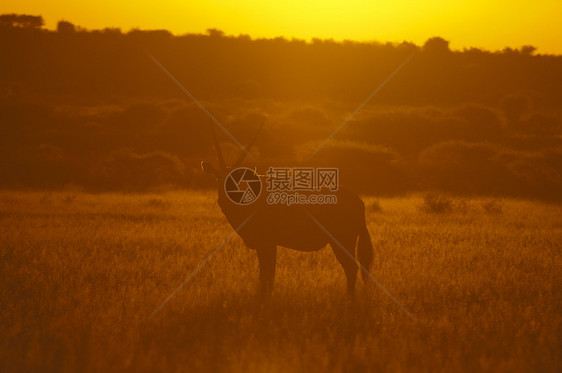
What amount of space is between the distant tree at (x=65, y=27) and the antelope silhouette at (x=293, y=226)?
76.5 metres

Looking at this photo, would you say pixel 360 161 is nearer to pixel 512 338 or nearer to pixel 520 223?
pixel 520 223

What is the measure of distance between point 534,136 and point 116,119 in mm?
25924

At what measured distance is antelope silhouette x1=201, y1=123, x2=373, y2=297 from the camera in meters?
7.93

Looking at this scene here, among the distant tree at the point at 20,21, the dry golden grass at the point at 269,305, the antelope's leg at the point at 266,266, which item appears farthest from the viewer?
the distant tree at the point at 20,21

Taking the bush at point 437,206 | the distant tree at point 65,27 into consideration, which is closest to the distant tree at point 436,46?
the distant tree at point 65,27

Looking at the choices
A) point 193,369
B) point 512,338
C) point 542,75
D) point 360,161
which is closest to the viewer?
point 193,369


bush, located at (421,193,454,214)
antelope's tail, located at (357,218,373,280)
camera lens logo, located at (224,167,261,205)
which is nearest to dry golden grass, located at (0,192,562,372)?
antelope's tail, located at (357,218,373,280)

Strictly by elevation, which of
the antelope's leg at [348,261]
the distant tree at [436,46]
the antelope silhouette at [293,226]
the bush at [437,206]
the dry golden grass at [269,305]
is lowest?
the dry golden grass at [269,305]

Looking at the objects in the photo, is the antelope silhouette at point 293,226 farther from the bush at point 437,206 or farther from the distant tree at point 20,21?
the distant tree at point 20,21

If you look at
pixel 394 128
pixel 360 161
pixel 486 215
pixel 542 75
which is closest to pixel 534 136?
pixel 394 128

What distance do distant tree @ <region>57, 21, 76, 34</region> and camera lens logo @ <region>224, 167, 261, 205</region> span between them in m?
76.5

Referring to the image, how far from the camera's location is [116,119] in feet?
135

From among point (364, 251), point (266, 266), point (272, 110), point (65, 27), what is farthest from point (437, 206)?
point (65, 27)

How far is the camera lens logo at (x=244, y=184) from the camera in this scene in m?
7.74
